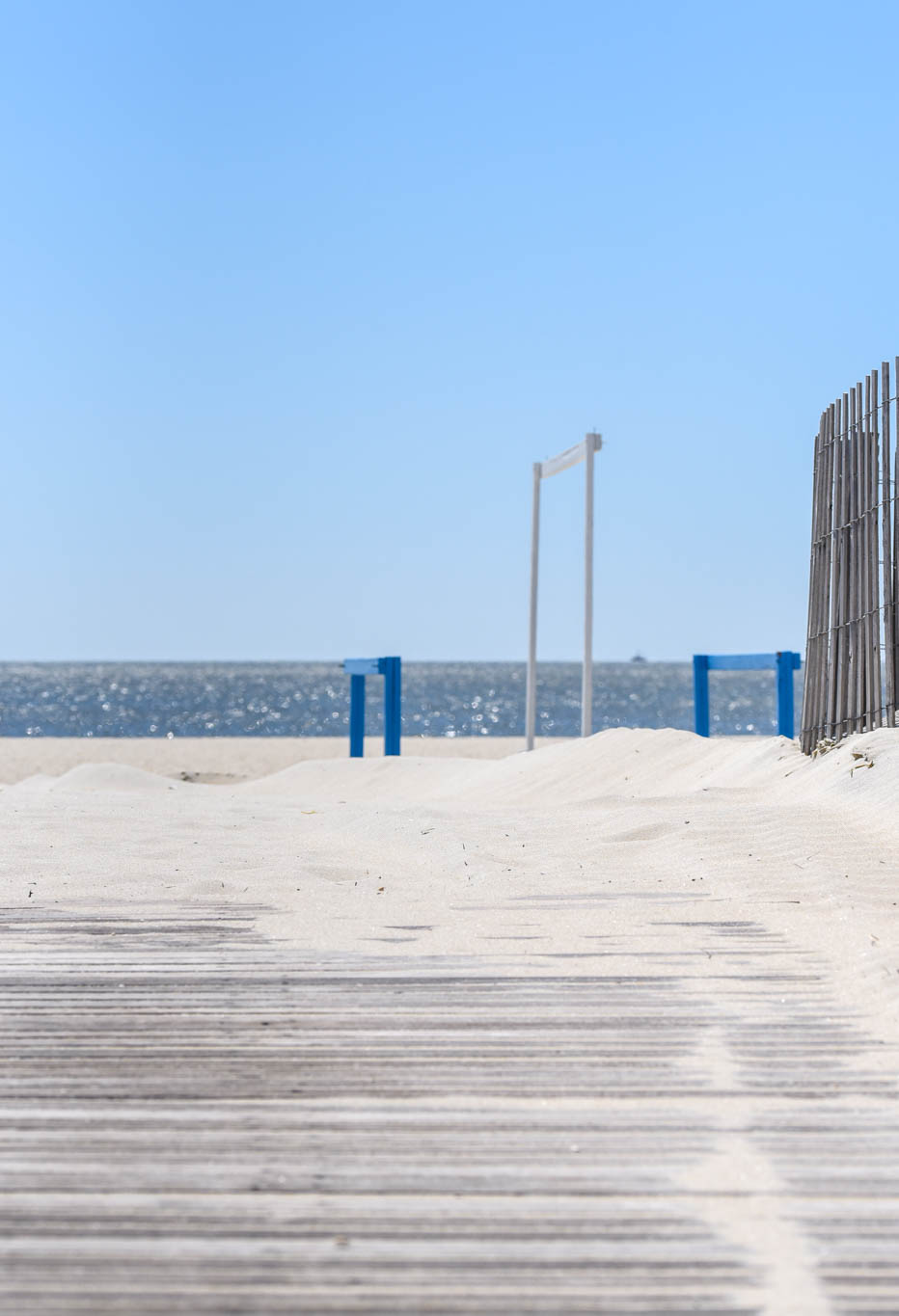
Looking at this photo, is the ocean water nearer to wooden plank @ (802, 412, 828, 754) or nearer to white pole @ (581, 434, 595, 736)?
white pole @ (581, 434, 595, 736)

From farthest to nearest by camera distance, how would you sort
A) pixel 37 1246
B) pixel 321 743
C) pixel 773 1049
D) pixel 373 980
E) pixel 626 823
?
pixel 321 743, pixel 626 823, pixel 373 980, pixel 773 1049, pixel 37 1246

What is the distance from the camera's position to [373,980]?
364 centimetres

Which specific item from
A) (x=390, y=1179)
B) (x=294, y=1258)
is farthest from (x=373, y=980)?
(x=294, y=1258)

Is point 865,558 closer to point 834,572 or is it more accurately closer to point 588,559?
point 834,572

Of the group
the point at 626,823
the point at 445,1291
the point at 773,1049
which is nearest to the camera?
the point at 445,1291

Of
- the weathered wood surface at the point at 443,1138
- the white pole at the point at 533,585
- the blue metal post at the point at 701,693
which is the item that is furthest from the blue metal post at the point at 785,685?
the weathered wood surface at the point at 443,1138

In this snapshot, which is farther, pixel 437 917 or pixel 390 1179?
pixel 437 917

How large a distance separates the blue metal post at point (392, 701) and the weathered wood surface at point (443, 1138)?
8386 millimetres

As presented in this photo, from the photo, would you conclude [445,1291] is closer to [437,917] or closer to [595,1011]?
[595,1011]

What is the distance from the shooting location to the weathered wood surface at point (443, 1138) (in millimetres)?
1945

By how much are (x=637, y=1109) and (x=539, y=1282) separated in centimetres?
74

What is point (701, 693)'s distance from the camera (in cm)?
1190

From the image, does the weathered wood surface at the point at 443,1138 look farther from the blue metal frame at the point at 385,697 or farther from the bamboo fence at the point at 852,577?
the blue metal frame at the point at 385,697

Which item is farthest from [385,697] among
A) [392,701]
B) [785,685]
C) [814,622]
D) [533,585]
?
[814,622]
